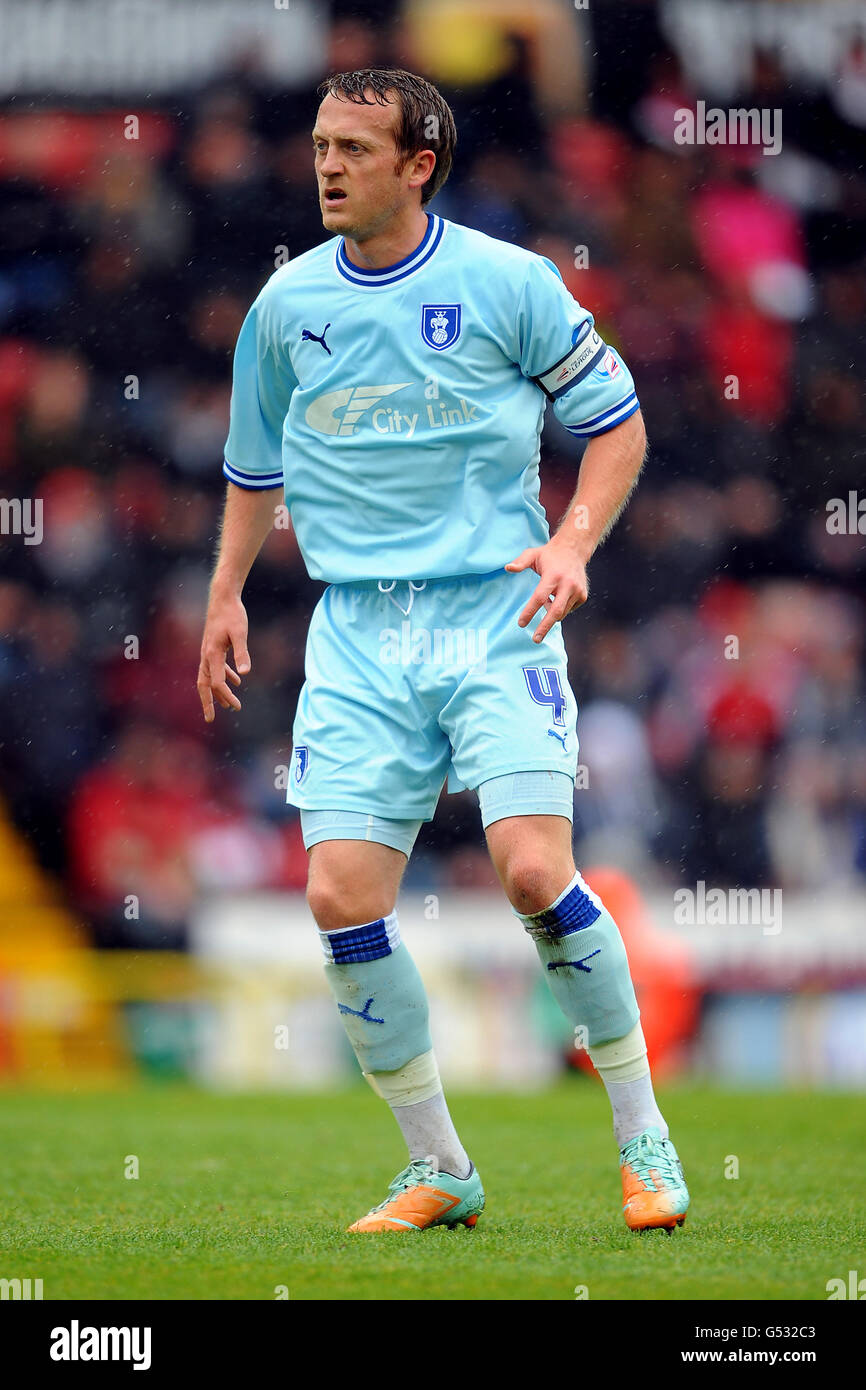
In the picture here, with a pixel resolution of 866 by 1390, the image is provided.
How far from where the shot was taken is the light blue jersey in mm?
3578

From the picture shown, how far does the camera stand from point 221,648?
3875 millimetres

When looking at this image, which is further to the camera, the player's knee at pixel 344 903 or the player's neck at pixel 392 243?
the player's neck at pixel 392 243

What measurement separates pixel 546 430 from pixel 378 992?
8400 millimetres

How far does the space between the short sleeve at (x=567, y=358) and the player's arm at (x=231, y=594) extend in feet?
2.33

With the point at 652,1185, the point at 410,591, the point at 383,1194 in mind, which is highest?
the point at 410,591

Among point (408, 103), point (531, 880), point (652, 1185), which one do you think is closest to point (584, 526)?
point (531, 880)

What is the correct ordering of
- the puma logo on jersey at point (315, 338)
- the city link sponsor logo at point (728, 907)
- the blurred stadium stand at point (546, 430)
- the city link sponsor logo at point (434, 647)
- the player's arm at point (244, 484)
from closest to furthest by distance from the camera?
the city link sponsor logo at point (434, 647), the puma logo on jersey at point (315, 338), the player's arm at point (244, 484), the city link sponsor logo at point (728, 907), the blurred stadium stand at point (546, 430)

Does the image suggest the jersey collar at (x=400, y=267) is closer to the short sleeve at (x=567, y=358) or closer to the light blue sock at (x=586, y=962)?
the short sleeve at (x=567, y=358)

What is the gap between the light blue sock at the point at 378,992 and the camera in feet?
11.7

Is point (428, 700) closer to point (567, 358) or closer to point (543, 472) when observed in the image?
point (567, 358)

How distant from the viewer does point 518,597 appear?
3604 mm

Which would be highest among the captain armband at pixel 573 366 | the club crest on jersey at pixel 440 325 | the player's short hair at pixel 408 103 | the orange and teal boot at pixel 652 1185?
the player's short hair at pixel 408 103
